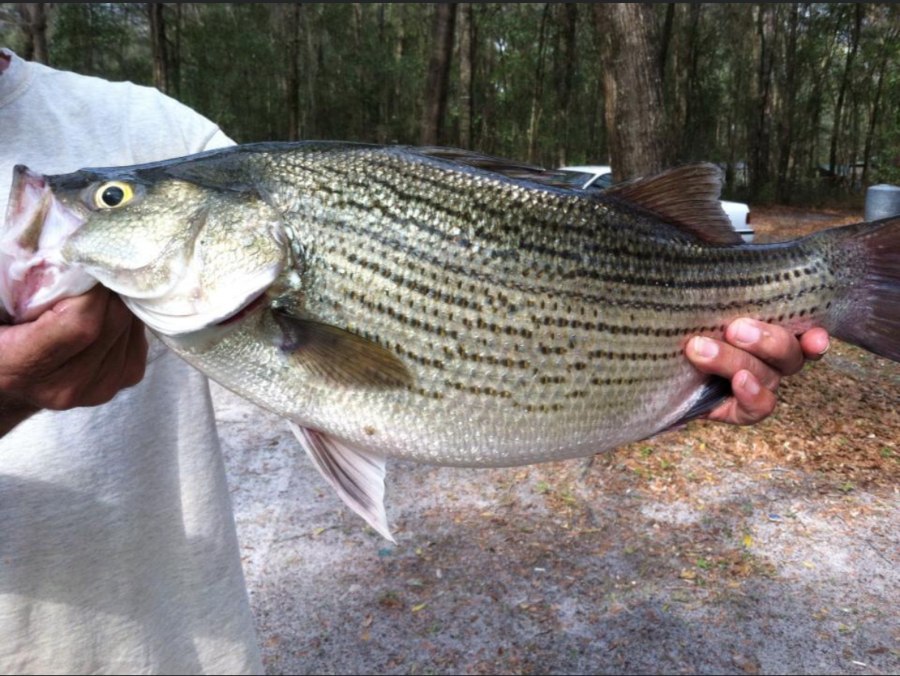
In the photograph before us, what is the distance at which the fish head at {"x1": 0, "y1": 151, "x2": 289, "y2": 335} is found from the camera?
3.83ft

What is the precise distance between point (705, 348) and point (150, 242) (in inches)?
41.9

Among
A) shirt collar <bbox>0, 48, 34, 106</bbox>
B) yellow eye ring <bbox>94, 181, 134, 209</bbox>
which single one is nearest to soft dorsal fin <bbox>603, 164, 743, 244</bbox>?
yellow eye ring <bbox>94, 181, 134, 209</bbox>

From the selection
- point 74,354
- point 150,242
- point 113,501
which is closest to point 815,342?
point 150,242

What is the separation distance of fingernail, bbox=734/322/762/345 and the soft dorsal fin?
0.59 feet

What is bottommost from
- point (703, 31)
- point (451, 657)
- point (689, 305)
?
point (451, 657)

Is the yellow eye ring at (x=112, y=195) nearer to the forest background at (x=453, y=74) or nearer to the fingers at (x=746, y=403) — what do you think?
the fingers at (x=746, y=403)

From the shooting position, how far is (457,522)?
393 centimetres

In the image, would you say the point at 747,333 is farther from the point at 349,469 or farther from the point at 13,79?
the point at 13,79

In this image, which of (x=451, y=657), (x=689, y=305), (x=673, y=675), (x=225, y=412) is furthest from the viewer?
(x=225, y=412)

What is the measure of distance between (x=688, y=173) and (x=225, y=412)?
16.1 feet

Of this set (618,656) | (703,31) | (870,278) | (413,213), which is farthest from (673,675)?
(703,31)

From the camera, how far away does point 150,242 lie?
1.22 m

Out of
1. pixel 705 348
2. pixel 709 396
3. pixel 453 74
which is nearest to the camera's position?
pixel 705 348

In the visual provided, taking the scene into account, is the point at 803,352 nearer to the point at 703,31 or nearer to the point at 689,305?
the point at 689,305
